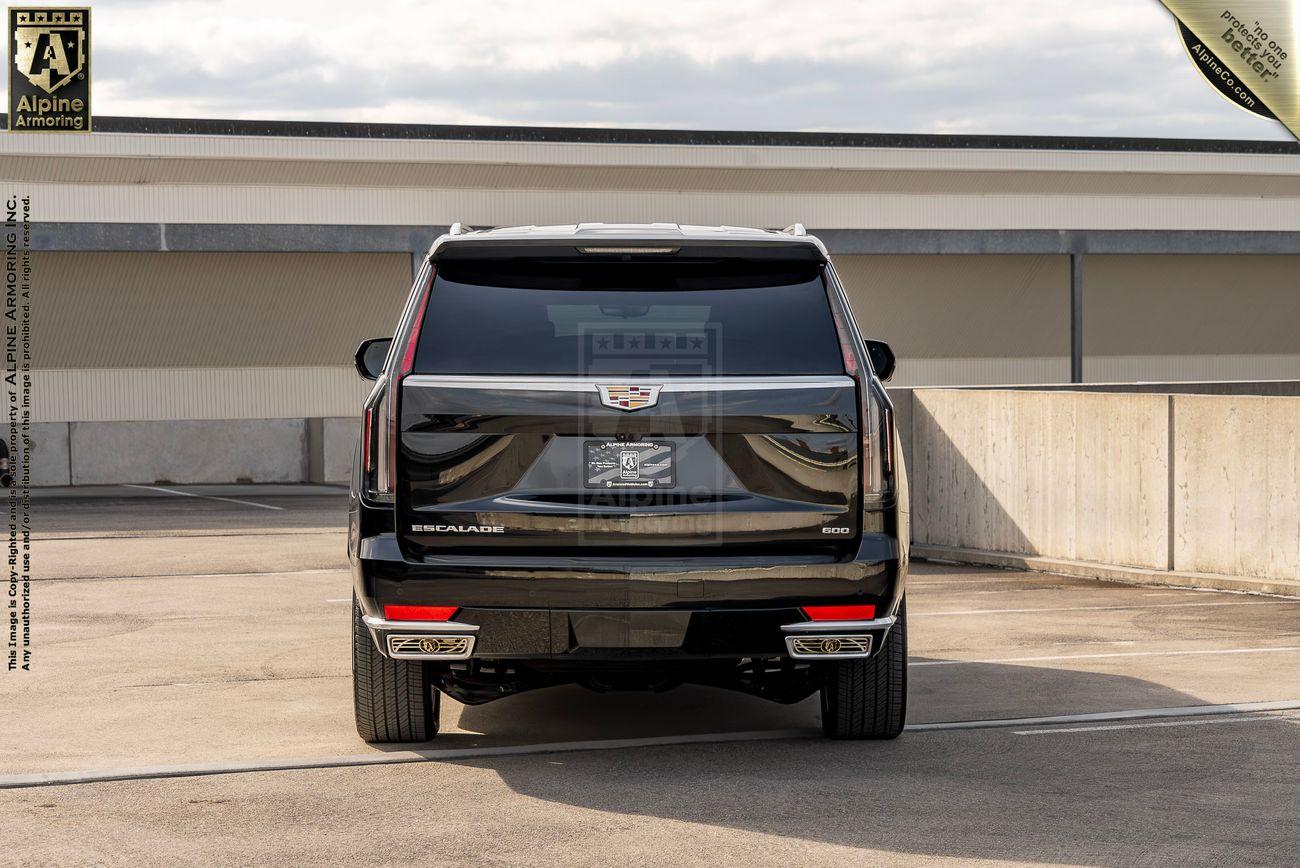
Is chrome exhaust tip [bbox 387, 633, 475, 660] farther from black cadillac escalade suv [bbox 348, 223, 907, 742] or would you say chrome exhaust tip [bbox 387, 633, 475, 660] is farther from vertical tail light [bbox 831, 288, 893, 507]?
vertical tail light [bbox 831, 288, 893, 507]

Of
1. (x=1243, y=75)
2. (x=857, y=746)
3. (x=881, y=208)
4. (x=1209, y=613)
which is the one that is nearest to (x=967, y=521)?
(x=1209, y=613)

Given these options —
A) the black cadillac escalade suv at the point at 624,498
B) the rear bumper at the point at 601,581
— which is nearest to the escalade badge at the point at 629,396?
the black cadillac escalade suv at the point at 624,498

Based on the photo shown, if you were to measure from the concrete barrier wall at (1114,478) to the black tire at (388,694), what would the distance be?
7872 mm

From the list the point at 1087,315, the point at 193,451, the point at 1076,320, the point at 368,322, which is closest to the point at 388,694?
the point at 193,451

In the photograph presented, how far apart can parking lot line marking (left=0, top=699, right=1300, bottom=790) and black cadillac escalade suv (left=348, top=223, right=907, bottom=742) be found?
27.6 inches

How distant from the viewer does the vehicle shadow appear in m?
5.95

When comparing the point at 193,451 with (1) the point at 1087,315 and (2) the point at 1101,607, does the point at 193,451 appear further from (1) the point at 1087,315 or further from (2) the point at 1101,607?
(2) the point at 1101,607

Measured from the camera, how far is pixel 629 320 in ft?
23.0

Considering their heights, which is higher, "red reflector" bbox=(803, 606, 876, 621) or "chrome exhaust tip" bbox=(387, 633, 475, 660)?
"red reflector" bbox=(803, 606, 876, 621)

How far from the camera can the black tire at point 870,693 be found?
7.43 m

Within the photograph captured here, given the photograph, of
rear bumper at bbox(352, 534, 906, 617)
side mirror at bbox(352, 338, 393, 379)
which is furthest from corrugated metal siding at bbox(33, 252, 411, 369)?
rear bumper at bbox(352, 534, 906, 617)

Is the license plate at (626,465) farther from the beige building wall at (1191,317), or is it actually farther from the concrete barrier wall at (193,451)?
the beige building wall at (1191,317)

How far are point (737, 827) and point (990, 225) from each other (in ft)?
115

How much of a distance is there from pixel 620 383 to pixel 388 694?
1.79 metres
